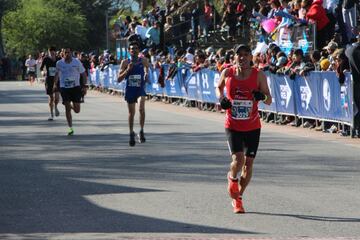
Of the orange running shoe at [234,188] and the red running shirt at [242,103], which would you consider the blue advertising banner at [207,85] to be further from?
the orange running shoe at [234,188]

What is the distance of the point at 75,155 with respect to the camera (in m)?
16.6

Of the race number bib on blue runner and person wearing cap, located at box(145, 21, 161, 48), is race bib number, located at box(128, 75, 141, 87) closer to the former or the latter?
the race number bib on blue runner

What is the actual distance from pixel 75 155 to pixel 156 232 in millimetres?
7584

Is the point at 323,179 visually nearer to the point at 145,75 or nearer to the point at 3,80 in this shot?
the point at 145,75

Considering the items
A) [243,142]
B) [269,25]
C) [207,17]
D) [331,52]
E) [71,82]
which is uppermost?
[207,17]

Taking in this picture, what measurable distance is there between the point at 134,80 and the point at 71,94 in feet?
10.5

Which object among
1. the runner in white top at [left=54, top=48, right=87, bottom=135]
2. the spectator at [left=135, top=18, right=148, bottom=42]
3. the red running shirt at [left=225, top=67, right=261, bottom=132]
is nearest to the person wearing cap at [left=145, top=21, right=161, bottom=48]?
the spectator at [left=135, top=18, right=148, bottom=42]

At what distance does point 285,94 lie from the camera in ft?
76.0

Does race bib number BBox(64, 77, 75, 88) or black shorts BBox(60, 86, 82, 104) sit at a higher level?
race bib number BBox(64, 77, 75, 88)

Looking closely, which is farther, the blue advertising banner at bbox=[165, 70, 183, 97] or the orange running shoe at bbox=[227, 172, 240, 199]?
the blue advertising banner at bbox=[165, 70, 183, 97]

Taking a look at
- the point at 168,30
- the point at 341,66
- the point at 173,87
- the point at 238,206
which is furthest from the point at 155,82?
the point at 238,206

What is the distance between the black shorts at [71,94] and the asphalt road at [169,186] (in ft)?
2.58

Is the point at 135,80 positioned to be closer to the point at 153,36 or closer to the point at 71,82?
the point at 71,82

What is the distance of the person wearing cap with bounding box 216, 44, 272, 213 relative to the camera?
10586mm
